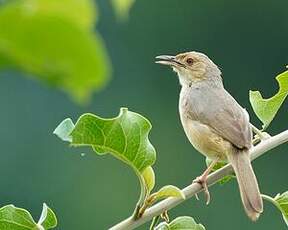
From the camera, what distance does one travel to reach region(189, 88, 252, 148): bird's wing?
→ 4.33 metres

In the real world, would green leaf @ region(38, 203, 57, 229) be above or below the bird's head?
below

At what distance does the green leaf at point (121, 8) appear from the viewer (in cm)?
80

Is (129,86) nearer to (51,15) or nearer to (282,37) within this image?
(282,37)

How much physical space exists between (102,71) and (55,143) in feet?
60.4

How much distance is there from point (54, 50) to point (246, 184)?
10.4ft

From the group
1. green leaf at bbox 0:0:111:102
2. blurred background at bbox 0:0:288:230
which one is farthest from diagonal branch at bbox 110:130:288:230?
blurred background at bbox 0:0:288:230

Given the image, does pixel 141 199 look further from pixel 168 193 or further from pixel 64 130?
pixel 64 130

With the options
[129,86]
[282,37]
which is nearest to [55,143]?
[129,86]

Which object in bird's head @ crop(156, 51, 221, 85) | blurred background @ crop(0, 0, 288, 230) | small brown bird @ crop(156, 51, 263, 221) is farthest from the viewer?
blurred background @ crop(0, 0, 288, 230)

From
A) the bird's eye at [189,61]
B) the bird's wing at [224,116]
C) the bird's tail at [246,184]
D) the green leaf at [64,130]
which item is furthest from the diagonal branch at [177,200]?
the bird's eye at [189,61]

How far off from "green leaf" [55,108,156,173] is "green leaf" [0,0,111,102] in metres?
1.33

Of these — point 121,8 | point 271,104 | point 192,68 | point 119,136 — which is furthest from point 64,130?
point 192,68

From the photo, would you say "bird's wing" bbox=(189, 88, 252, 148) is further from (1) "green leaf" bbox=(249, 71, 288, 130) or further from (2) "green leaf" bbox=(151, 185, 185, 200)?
(2) "green leaf" bbox=(151, 185, 185, 200)

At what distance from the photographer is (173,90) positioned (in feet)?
68.0
